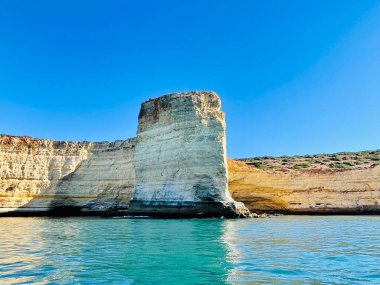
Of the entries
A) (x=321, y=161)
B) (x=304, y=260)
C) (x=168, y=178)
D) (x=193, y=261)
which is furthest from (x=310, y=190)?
(x=193, y=261)

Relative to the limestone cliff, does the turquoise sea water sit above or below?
below

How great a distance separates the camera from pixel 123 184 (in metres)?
41.5

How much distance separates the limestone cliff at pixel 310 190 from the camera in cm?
3847

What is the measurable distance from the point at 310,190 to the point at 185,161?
50.2 feet

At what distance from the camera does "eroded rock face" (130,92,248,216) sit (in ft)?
100

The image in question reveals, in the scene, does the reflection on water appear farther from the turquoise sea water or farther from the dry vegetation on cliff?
the dry vegetation on cliff

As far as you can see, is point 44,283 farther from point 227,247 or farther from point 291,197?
point 291,197

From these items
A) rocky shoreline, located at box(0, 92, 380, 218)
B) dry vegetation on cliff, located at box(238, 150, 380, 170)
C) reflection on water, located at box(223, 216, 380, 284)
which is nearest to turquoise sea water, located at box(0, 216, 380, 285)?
reflection on water, located at box(223, 216, 380, 284)

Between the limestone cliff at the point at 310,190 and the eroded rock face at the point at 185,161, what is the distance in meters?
9.72

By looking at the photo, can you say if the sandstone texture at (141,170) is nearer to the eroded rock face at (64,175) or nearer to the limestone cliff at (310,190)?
the eroded rock face at (64,175)

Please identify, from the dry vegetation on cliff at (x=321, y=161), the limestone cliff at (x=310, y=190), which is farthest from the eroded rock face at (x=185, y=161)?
the dry vegetation on cliff at (x=321, y=161)

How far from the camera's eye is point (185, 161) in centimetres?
3244

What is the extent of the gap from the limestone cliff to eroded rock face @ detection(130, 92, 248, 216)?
9718 millimetres

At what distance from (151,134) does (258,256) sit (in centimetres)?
2668
